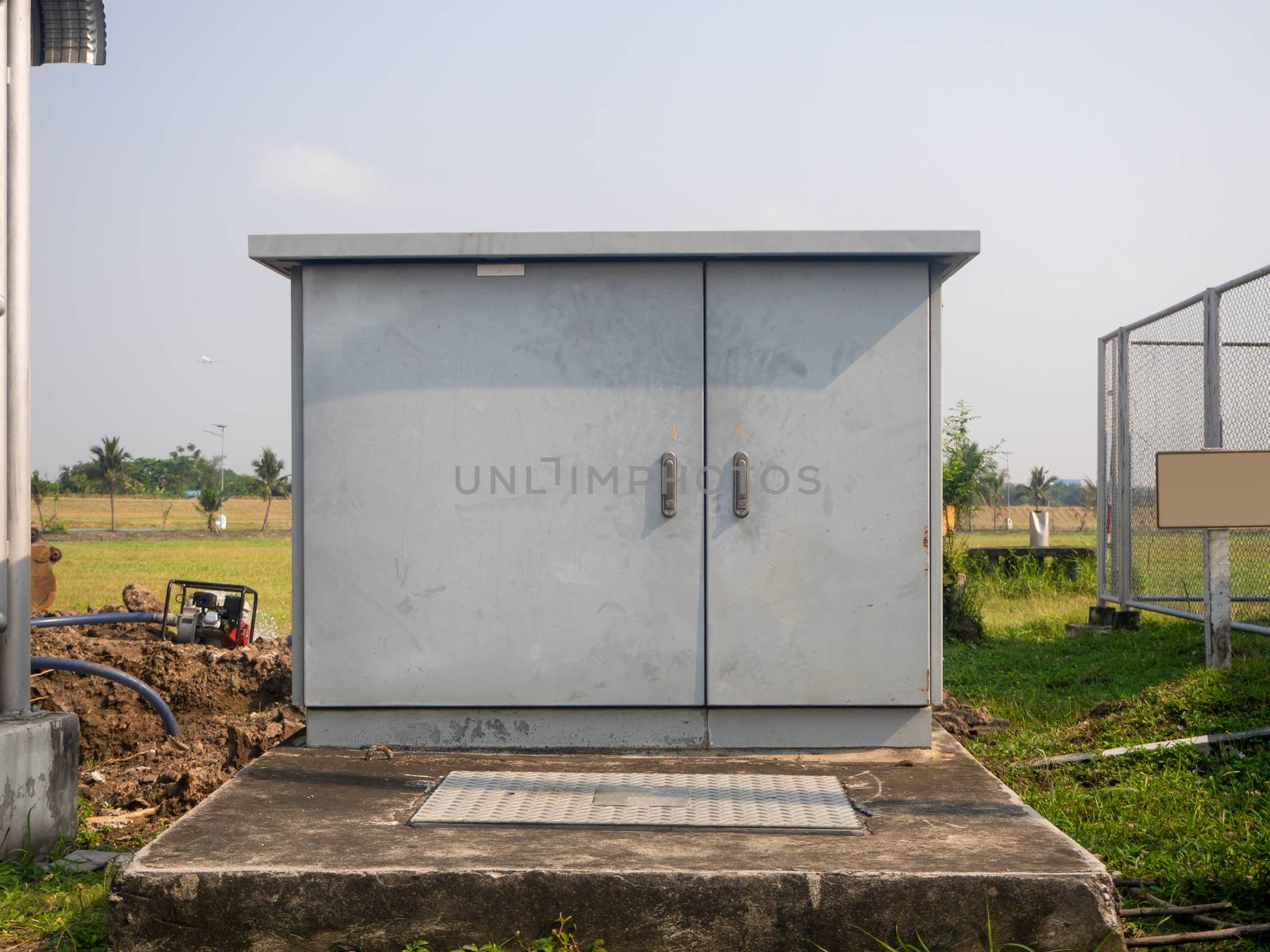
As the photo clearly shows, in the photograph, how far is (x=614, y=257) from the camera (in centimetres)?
440

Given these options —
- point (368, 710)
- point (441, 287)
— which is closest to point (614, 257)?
point (441, 287)

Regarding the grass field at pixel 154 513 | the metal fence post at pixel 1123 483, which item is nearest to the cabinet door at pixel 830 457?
the metal fence post at pixel 1123 483

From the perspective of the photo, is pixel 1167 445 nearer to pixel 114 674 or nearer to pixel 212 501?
pixel 114 674

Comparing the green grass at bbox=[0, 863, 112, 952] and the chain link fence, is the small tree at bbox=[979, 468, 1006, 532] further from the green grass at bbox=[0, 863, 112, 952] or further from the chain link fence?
the green grass at bbox=[0, 863, 112, 952]

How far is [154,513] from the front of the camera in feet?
205

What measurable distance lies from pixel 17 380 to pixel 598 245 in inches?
99.4

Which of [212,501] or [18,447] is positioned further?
[212,501]

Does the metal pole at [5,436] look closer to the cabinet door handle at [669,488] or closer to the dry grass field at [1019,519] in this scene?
the cabinet door handle at [669,488]

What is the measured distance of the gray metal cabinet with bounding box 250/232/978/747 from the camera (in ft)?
14.4

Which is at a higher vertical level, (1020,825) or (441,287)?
(441,287)

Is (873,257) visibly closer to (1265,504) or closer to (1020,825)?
(1265,504)

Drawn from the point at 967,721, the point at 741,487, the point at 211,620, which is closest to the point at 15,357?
the point at 741,487

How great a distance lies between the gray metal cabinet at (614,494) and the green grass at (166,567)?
845 centimetres

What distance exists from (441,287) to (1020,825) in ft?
9.60
